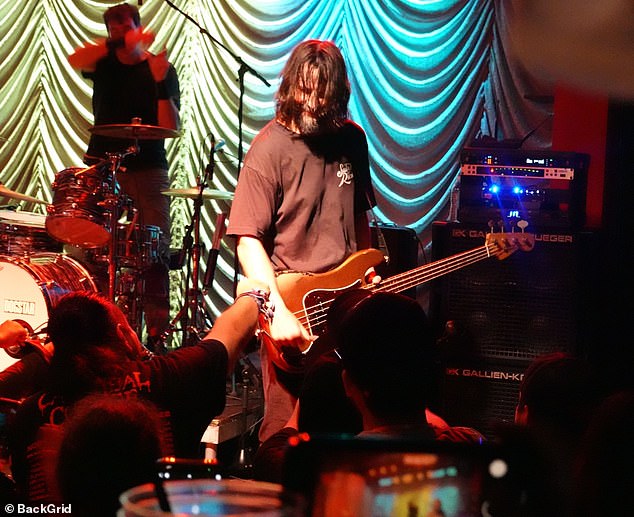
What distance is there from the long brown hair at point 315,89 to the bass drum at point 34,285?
9.04ft

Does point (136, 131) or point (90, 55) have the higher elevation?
point (90, 55)

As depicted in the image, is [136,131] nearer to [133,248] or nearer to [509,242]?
[133,248]

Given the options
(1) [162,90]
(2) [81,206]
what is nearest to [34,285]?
(2) [81,206]

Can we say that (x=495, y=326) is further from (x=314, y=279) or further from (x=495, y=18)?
(x=495, y=18)

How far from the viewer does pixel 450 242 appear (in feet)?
15.7

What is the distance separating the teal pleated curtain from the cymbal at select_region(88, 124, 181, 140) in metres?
1.05

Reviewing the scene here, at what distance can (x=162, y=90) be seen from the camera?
6.80m

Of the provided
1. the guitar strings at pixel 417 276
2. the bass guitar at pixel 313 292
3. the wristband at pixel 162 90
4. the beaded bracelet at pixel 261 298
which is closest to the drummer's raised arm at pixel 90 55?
the wristband at pixel 162 90

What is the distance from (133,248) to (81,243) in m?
0.39

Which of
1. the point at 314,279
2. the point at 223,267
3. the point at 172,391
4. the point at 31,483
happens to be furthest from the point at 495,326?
the point at 223,267

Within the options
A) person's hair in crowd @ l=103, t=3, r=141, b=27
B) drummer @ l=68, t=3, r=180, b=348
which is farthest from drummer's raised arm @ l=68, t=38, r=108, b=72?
person's hair in crowd @ l=103, t=3, r=141, b=27

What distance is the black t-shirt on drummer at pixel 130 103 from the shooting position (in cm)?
681

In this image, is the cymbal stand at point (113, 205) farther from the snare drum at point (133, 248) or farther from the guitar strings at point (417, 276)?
the guitar strings at point (417, 276)

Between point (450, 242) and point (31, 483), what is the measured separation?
10.4 feet
